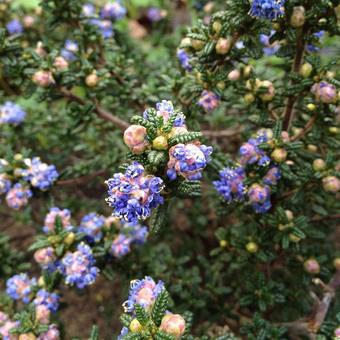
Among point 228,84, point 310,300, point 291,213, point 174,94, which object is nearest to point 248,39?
point 228,84

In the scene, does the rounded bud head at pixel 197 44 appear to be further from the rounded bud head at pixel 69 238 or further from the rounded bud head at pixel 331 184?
the rounded bud head at pixel 69 238

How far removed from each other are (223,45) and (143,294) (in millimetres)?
1145

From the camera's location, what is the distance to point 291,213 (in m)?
2.40

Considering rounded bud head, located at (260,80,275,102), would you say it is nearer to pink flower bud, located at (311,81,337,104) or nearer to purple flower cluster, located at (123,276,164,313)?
pink flower bud, located at (311,81,337,104)

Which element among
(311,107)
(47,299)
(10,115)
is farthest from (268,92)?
(10,115)

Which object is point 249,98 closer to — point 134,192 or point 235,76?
point 235,76

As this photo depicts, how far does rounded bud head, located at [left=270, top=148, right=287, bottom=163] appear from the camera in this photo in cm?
219

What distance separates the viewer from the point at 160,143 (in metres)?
1.58

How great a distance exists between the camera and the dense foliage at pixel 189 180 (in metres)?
1.69

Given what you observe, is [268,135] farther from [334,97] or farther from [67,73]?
[67,73]

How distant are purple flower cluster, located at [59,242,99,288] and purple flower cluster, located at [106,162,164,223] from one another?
2.54ft

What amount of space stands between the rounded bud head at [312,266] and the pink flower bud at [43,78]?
1665mm

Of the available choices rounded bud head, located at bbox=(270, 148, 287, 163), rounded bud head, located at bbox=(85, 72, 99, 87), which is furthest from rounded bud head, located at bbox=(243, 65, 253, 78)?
rounded bud head, located at bbox=(85, 72, 99, 87)

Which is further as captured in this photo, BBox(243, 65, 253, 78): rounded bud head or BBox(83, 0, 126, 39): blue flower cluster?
BBox(83, 0, 126, 39): blue flower cluster
